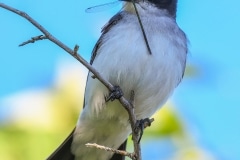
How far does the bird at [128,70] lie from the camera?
4.02m

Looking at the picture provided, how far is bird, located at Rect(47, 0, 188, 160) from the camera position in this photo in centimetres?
402

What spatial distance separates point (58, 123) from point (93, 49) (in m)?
1.31

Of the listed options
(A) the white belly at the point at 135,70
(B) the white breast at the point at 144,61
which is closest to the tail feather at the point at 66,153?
(A) the white belly at the point at 135,70

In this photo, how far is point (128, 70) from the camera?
13.2 ft

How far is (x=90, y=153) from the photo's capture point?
15.7ft

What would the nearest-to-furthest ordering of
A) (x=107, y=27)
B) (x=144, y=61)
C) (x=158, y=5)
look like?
(x=144, y=61)
(x=107, y=27)
(x=158, y=5)

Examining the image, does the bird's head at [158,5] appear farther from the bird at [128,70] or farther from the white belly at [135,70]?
the white belly at [135,70]

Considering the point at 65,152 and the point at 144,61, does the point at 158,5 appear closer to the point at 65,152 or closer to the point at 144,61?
the point at 144,61

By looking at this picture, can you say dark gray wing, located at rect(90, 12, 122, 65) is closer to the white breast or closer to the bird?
the bird

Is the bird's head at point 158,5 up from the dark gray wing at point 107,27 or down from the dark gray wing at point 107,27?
up

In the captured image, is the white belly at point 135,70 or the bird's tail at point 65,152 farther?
the bird's tail at point 65,152

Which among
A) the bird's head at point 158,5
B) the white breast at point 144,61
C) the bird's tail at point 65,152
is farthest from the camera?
the bird's tail at point 65,152

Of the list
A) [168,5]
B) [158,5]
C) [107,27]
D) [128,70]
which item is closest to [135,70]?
[128,70]

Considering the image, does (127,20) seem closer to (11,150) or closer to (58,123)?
(58,123)
